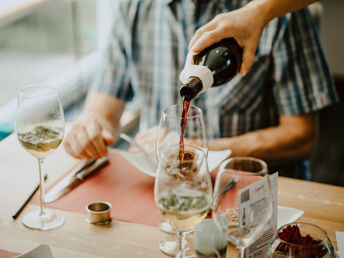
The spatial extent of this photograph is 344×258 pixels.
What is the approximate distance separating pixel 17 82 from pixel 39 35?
1.31 feet

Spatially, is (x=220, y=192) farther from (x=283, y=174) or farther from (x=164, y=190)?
(x=283, y=174)

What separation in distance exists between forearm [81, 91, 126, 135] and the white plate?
51cm

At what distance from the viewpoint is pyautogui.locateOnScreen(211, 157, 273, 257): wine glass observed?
28.6 inches

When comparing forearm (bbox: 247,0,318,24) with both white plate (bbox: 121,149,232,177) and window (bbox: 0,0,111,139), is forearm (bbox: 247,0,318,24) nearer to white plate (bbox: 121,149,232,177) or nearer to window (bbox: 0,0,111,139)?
white plate (bbox: 121,149,232,177)

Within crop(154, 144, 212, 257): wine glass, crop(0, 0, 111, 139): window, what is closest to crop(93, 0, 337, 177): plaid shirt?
crop(154, 144, 212, 257): wine glass

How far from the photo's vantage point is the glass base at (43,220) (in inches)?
40.4

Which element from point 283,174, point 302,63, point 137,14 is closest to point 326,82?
point 302,63

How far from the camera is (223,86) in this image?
1.78 m

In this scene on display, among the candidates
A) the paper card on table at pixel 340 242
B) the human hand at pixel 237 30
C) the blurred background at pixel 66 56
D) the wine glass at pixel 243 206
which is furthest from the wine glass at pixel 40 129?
the blurred background at pixel 66 56

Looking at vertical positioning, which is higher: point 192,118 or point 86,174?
point 192,118

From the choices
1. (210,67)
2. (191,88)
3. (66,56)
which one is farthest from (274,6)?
(66,56)

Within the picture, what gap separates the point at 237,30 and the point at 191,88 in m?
0.23

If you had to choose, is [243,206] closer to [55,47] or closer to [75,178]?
[75,178]

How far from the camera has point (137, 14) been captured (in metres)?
1.85
